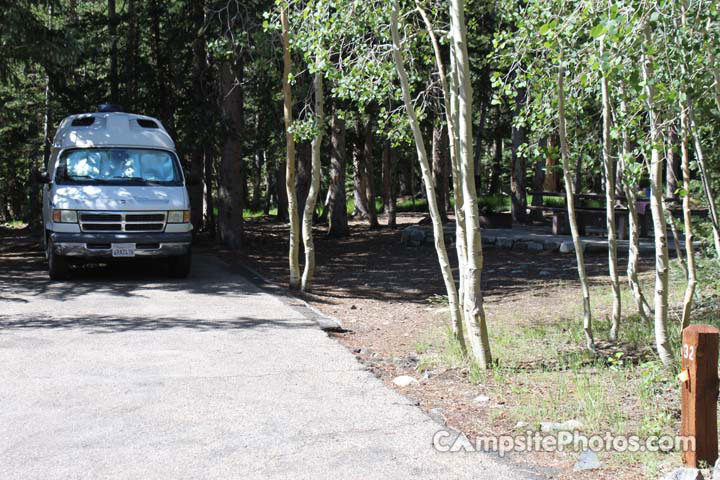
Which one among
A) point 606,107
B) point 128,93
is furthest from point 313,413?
point 128,93

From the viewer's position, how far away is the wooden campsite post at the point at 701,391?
4.56 m

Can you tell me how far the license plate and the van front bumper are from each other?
6 centimetres

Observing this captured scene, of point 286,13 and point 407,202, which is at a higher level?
Answer: point 286,13

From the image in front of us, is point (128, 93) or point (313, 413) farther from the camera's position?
point (128, 93)

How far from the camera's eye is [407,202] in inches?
1583

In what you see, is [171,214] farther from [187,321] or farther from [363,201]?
[363,201]

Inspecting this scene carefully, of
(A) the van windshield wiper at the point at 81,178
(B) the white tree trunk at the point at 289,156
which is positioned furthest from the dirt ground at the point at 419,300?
(A) the van windshield wiper at the point at 81,178

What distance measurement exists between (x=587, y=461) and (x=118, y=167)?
1157cm

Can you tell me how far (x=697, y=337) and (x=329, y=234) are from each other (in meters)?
20.6

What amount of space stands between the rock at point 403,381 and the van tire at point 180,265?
8.11m

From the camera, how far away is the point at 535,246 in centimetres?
1900

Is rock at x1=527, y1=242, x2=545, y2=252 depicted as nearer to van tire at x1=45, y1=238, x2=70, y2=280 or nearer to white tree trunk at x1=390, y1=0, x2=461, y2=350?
van tire at x1=45, y1=238, x2=70, y2=280

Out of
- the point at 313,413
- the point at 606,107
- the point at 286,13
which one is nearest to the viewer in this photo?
the point at 313,413

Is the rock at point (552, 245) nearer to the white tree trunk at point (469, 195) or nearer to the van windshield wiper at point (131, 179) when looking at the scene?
the van windshield wiper at point (131, 179)
